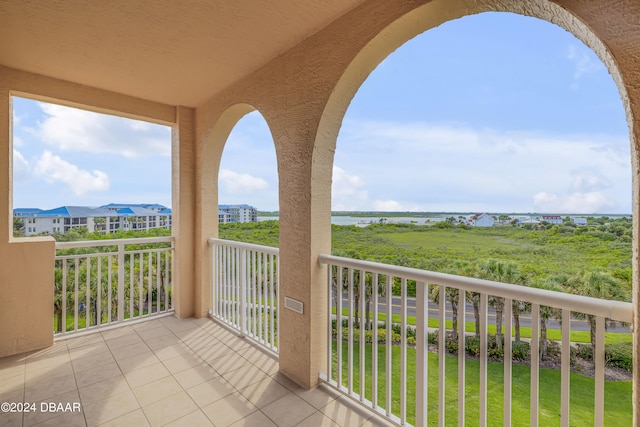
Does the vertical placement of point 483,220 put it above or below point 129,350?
above

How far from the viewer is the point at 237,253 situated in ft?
10.0

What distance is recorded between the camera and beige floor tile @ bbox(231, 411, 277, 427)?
5.70 ft

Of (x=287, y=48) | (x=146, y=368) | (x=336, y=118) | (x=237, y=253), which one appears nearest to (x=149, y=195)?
(x=237, y=253)

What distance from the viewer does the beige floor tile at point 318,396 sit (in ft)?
6.37

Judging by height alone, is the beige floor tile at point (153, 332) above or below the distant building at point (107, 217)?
below

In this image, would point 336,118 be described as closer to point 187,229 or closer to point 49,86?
point 187,229

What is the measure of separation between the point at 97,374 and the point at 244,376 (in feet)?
3.94

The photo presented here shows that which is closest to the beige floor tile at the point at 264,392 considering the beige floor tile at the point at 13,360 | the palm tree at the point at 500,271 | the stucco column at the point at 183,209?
the stucco column at the point at 183,209

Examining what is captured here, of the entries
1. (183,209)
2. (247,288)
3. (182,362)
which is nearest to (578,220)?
(247,288)

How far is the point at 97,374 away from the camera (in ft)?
7.42

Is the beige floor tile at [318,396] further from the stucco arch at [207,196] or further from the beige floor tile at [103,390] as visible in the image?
the stucco arch at [207,196]

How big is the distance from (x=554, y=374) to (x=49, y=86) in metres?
7.56

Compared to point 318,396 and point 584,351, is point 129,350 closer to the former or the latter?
point 318,396

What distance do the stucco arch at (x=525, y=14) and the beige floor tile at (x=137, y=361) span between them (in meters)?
2.19
